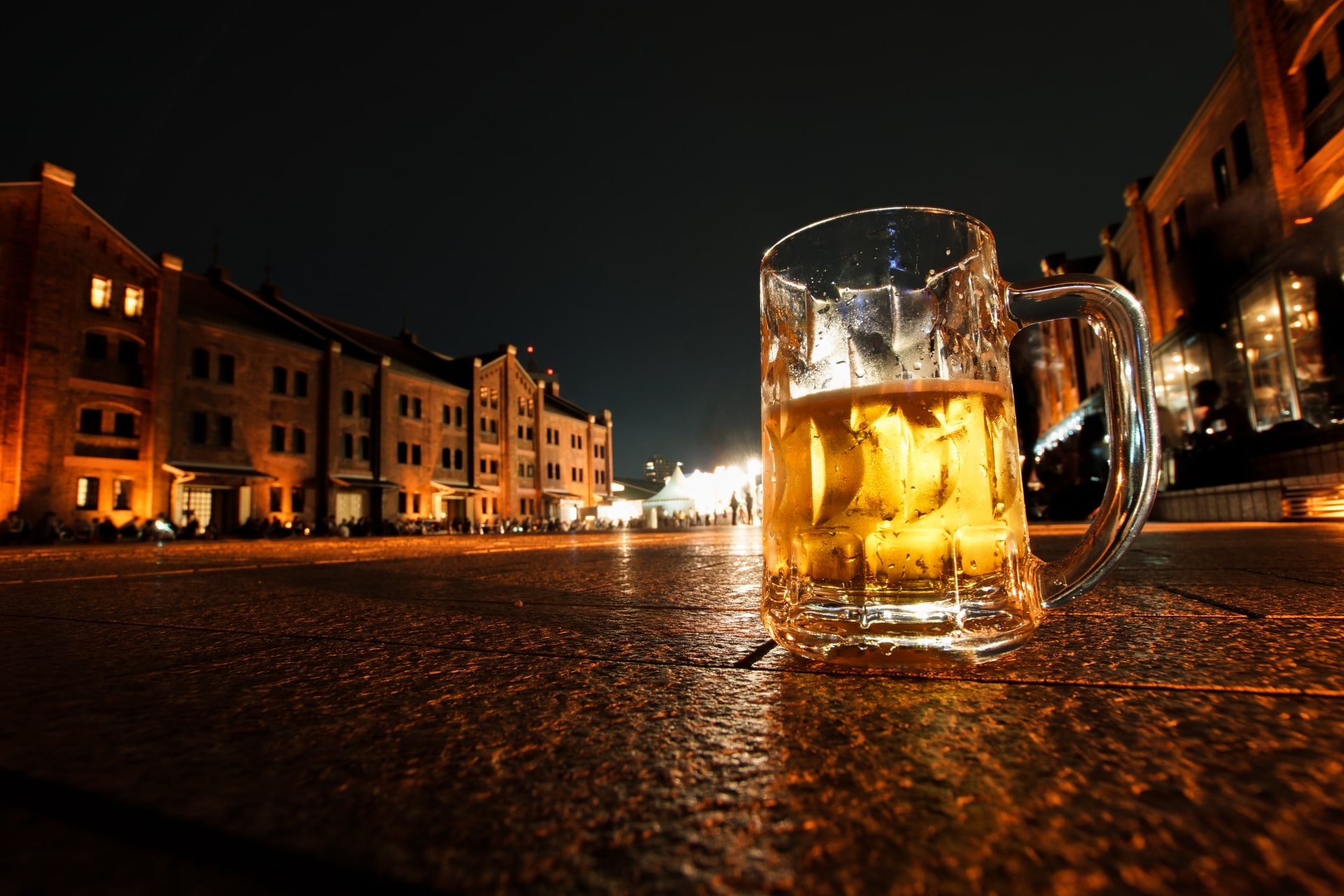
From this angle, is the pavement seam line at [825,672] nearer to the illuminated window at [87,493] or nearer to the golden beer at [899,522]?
the golden beer at [899,522]

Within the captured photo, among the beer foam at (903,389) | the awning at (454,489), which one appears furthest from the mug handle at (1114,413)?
the awning at (454,489)

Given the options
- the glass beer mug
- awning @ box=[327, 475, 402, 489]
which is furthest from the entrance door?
the glass beer mug

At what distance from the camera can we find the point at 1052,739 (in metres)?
0.47

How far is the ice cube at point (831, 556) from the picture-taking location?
824 millimetres

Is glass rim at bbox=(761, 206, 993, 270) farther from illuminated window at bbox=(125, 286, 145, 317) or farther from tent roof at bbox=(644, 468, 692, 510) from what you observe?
tent roof at bbox=(644, 468, 692, 510)

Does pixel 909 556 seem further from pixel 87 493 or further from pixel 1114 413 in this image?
pixel 87 493

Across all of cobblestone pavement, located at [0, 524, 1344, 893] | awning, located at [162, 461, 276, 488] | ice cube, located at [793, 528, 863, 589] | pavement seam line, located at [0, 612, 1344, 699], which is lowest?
pavement seam line, located at [0, 612, 1344, 699]

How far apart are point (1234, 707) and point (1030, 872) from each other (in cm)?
39

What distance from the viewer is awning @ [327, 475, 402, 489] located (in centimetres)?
2656

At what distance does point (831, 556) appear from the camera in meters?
0.85

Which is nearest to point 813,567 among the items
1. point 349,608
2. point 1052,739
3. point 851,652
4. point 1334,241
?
point 851,652

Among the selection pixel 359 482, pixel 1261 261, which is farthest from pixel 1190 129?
pixel 359 482

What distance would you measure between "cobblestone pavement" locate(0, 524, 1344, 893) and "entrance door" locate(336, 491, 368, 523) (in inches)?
1152

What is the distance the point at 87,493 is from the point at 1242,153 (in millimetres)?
31582
